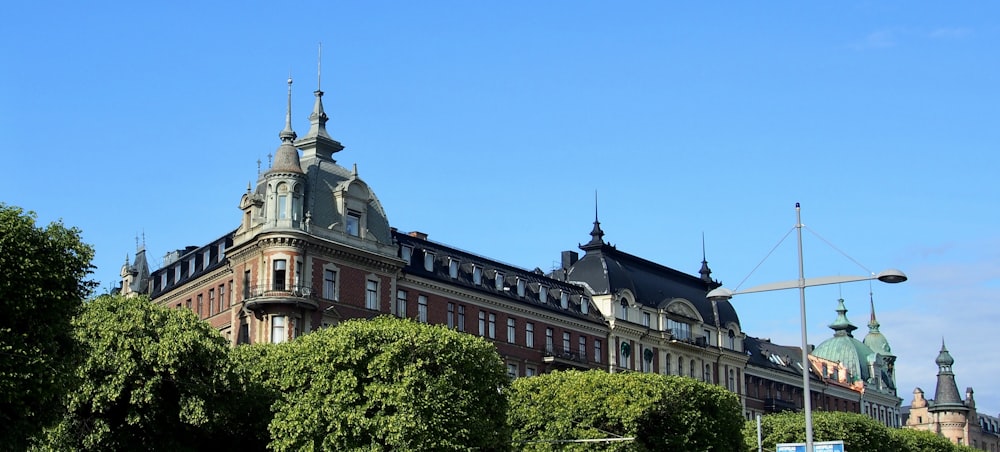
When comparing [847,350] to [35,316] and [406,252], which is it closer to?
[406,252]

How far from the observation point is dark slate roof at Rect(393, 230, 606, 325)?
313ft

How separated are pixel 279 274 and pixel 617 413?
22.7m

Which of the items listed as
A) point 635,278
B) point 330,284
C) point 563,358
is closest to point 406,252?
point 330,284

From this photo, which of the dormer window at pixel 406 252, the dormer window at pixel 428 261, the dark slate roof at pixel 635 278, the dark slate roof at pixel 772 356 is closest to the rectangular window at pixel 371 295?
the dormer window at pixel 406 252

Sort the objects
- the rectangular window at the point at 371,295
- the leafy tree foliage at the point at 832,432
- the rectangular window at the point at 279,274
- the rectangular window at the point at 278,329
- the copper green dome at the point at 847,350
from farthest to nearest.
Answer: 1. the copper green dome at the point at 847,350
2. the leafy tree foliage at the point at 832,432
3. the rectangular window at the point at 371,295
4. the rectangular window at the point at 279,274
5. the rectangular window at the point at 278,329

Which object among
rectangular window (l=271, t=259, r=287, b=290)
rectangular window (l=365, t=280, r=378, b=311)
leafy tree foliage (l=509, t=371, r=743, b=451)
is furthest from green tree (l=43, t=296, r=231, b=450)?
rectangular window (l=365, t=280, r=378, b=311)

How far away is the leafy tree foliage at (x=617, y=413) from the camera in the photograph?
7888 cm

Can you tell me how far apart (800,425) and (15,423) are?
72556 millimetres

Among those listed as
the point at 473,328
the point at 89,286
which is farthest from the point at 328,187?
the point at 89,286

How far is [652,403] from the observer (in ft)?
264

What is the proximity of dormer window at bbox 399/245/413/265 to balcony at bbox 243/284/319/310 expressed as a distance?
32.5 ft

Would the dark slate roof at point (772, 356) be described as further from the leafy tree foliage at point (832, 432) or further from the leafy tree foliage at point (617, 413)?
the leafy tree foliage at point (617, 413)

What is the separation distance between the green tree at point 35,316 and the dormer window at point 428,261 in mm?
47918

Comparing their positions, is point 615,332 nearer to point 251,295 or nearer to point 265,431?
point 251,295
